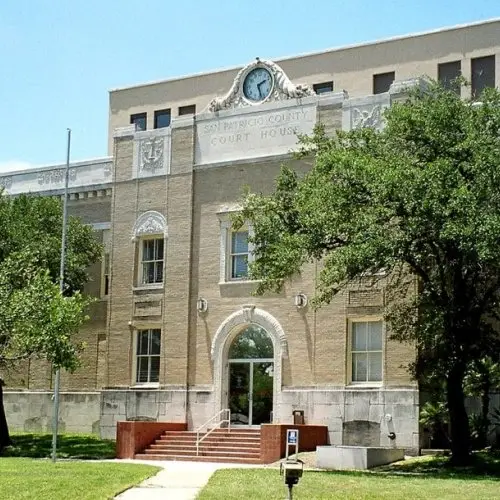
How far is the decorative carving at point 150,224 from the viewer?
127 ft

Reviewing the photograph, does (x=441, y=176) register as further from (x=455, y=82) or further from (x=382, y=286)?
(x=382, y=286)

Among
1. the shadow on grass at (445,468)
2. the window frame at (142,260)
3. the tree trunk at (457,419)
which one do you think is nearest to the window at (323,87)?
the window frame at (142,260)

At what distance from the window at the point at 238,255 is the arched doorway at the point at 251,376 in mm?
1898

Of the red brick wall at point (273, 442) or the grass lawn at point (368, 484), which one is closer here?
the grass lawn at point (368, 484)

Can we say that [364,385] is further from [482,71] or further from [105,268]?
[482,71]

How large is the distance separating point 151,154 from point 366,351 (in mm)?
11094

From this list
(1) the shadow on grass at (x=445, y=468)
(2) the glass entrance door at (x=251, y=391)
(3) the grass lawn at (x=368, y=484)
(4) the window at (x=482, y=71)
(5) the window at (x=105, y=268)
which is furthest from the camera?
(4) the window at (x=482, y=71)

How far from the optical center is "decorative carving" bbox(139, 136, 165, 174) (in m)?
39.2

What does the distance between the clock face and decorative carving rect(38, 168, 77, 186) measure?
9001 mm

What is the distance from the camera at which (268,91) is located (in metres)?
37.2

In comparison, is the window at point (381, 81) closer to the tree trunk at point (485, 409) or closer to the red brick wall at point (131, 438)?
the tree trunk at point (485, 409)

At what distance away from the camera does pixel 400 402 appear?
32781 mm

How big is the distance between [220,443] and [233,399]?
2.62m

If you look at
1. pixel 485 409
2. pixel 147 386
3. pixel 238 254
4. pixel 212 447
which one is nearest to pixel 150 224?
pixel 238 254
